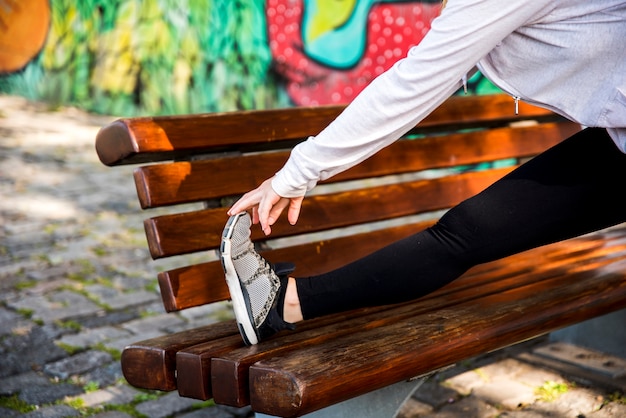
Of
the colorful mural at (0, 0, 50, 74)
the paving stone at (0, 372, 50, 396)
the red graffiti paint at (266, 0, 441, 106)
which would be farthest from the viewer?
the colorful mural at (0, 0, 50, 74)

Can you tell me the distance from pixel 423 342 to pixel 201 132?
91cm

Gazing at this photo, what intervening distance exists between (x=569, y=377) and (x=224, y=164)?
1.58 metres

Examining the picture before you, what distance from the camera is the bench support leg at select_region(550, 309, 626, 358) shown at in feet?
11.0

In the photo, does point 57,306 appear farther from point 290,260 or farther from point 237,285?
point 237,285

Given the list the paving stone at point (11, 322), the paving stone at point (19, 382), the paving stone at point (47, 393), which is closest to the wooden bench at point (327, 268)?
the paving stone at point (47, 393)

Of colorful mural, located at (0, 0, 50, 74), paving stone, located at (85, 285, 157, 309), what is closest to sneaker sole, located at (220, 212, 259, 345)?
Answer: paving stone, located at (85, 285, 157, 309)

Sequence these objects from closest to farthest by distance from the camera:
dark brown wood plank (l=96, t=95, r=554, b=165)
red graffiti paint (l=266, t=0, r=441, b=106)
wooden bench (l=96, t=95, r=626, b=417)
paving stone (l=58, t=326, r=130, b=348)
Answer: wooden bench (l=96, t=95, r=626, b=417) → dark brown wood plank (l=96, t=95, r=554, b=165) → paving stone (l=58, t=326, r=130, b=348) → red graffiti paint (l=266, t=0, r=441, b=106)

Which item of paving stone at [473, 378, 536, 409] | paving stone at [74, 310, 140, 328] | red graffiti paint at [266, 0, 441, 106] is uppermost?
red graffiti paint at [266, 0, 441, 106]

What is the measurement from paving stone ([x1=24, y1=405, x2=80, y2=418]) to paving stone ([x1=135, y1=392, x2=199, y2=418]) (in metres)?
0.22

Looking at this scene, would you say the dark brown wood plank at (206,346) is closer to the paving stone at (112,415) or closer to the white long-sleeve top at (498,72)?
the white long-sleeve top at (498,72)

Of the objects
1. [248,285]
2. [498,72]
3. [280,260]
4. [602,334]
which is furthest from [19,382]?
[602,334]

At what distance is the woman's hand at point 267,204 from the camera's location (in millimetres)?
2094

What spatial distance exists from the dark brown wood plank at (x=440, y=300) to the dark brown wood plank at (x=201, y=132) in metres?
0.62

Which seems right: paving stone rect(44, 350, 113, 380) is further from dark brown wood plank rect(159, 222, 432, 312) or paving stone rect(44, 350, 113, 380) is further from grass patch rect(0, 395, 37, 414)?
dark brown wood plank rect(159, 222, 432, 312)
